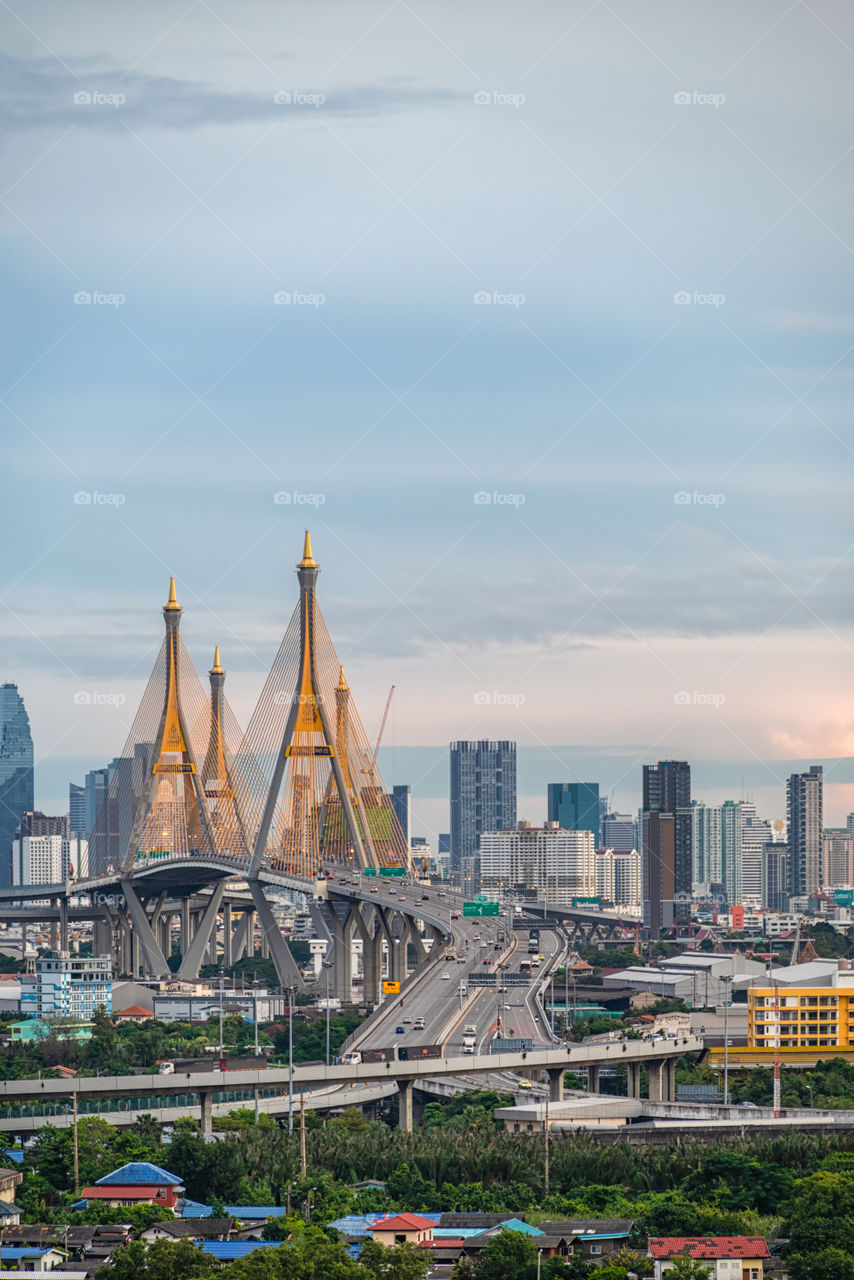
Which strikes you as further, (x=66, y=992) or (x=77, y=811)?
(x=77, y=811)

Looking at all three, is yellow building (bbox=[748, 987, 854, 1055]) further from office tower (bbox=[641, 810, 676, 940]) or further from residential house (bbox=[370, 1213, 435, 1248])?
office tower (bbox=[641, 810, 676, 940])

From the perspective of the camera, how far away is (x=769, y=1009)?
44219mm

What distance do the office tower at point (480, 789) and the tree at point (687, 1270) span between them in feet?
424

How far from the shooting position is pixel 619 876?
461 feet

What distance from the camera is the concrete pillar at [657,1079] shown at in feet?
129

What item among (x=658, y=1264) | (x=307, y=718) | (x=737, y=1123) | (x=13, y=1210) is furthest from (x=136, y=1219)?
(x=307, y=718)

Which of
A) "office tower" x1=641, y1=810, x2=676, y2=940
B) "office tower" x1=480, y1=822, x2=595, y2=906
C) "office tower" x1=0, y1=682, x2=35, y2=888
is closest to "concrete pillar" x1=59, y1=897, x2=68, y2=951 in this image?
"office tower" x1=641, y1=810, x2=676, y2=940

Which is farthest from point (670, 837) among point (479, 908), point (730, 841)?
point (479, 908)

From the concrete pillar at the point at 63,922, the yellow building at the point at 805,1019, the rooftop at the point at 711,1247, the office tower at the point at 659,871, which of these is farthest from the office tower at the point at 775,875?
the rooftop at the point at 711,1247

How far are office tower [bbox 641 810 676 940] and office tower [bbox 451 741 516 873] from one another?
3806cm

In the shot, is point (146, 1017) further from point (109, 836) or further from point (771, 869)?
point (771, 869)

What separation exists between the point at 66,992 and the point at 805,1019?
21.1 metres

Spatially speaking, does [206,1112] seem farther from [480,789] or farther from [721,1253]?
[480,789]

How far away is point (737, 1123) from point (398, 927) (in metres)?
24.9
